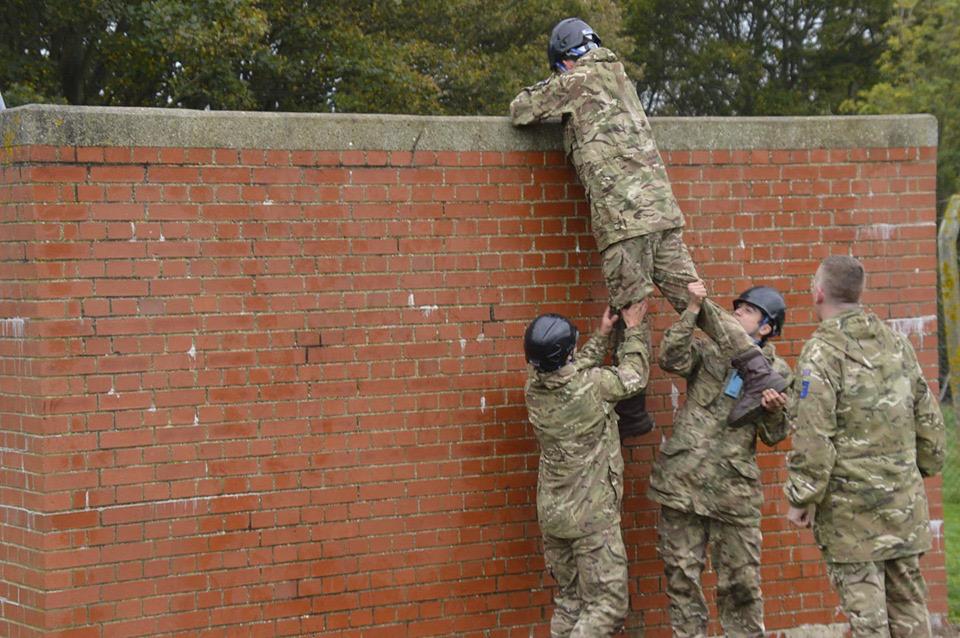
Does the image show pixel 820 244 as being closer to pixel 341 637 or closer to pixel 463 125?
pixel 463 125

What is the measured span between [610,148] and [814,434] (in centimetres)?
183

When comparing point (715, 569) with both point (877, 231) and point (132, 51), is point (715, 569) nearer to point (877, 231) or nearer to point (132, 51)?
point (877, 231)

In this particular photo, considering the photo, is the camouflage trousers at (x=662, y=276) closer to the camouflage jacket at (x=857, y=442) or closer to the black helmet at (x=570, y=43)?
the camouflage jacket at (x=857, y=442)

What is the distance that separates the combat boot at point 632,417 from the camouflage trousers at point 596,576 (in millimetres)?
649

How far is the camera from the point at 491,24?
21.8m

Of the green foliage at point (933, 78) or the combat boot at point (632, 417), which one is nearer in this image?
the combat boot at point (632, 417)

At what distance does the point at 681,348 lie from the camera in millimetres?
6320

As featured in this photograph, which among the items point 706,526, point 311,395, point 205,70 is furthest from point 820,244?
point 205,70

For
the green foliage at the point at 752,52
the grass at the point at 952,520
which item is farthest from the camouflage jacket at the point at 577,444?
the green foliage at the point at 752,52

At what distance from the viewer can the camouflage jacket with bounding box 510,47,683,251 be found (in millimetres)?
6254

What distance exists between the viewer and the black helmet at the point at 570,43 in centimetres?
647

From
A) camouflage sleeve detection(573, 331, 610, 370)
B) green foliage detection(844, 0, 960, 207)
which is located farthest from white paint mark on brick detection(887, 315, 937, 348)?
green foliage detection(844, 0, 960, 207)

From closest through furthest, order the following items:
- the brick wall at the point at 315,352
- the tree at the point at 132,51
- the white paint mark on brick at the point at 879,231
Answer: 1. the brick wall at the point at 315,352
2. the white paint mark on brick at the point at 879,231
3. the tree at the point at 132,51

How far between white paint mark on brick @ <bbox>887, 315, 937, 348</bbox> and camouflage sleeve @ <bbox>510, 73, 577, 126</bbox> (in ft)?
7.88
